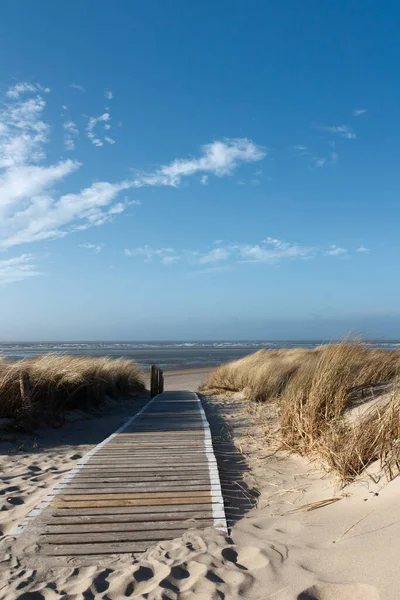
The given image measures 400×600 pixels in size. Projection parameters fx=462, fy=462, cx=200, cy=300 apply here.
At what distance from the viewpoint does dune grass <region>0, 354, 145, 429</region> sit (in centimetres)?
731

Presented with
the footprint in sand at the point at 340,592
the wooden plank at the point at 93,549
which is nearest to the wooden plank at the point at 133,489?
the wooden plank at the point at 93,549

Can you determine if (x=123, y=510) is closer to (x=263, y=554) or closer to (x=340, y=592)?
(x=263, y=554)

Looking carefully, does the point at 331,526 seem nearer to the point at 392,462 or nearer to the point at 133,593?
the point at 392,462

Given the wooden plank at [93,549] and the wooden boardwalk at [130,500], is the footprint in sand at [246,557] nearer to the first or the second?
the wooden boardwalk at [130,500]

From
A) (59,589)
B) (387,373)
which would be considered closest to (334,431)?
(59,589)

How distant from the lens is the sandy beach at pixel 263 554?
2395 mm

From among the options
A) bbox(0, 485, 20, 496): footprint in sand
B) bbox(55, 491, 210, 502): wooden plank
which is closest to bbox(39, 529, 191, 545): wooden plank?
bbox(55, 491, 210, 502): wooden plank

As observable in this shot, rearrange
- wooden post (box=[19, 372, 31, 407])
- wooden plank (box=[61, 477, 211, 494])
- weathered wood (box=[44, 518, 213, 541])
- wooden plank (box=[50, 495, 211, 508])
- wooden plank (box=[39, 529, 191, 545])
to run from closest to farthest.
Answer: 1. wooden plank (box=[39, 529, 191, 545])
2. weathered wood (box=[44, 518, 213, 541])
3. wooden plank (box=[50, 495, 211, 508])
4. wooden plank (box=[61, 477, 211, 494])
5. wooden post (box=[19, 372, 31, 407])

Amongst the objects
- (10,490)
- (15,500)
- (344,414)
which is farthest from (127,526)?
(344,414)

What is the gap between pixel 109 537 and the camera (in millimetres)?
3184

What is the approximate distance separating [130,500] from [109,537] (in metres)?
0.69

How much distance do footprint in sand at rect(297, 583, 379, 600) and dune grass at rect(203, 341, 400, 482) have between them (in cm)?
125

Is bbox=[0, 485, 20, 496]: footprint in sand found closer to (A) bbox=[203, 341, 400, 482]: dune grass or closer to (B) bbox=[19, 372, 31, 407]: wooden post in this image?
(B) bbox=[19, 372, 31, 407]: wooden post

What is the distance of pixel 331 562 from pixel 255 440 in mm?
3947
